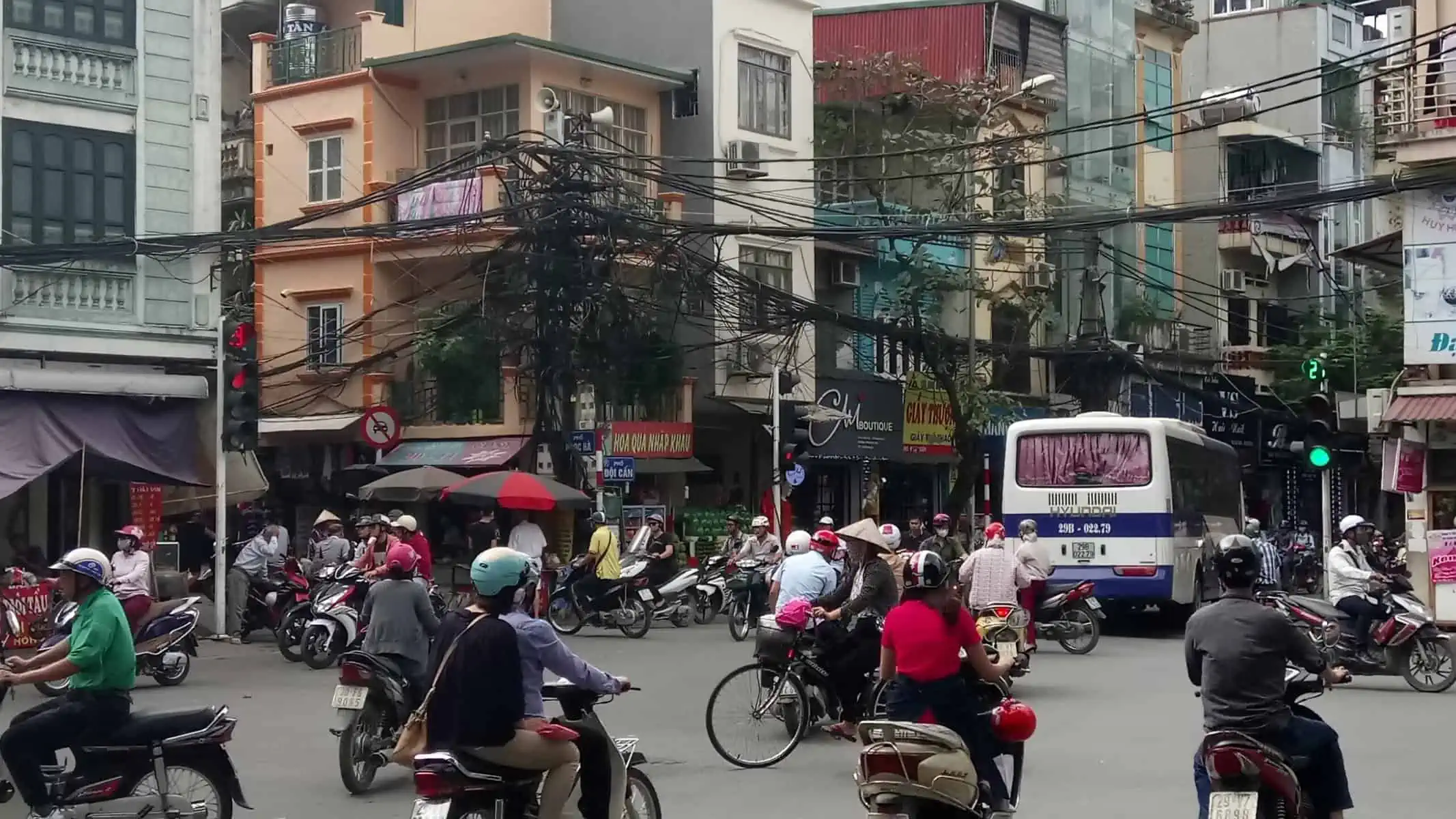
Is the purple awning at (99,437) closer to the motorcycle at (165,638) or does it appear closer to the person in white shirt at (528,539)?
the person in white shirt at (528,539)

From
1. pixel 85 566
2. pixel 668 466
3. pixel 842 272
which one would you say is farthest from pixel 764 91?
pixel 85 566

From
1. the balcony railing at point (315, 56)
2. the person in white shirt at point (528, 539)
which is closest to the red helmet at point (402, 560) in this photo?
the person in white shirt at point (528, 539)

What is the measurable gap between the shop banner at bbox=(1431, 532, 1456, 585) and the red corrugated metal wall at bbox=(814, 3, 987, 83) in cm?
1892

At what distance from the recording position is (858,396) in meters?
36.1

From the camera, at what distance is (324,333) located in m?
32.1

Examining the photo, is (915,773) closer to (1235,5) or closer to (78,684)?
(78,684)

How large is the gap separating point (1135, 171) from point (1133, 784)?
36396 mm

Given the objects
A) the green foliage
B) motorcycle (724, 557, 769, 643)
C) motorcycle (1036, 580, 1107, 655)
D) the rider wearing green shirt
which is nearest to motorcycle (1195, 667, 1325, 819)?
the rider wearing green shirt

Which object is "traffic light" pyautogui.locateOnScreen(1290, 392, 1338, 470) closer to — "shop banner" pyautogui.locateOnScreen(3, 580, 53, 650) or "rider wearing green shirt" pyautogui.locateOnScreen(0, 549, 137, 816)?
"shop banner" pyautogui.locateOnScreen(3, 580, 53, 650)

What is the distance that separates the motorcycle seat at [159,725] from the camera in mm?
8016

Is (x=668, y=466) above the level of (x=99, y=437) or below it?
below

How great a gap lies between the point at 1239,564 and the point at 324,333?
88.1 feet

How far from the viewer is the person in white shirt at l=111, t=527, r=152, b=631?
16922 millimetres

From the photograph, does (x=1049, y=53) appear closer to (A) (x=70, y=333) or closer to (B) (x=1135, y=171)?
(B) (x=1135, y=171)
